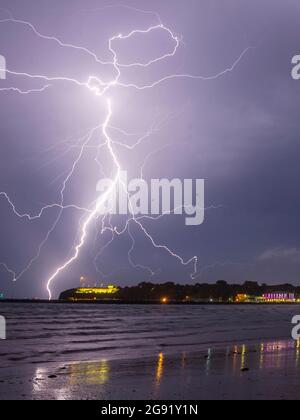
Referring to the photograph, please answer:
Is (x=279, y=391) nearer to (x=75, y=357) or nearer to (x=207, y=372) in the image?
(x=207, y=372)

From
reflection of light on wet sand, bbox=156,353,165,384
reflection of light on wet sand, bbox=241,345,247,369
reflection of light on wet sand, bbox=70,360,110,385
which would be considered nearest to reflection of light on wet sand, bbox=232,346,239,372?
reflection of light on wet sand, bbox=241,345,247,369

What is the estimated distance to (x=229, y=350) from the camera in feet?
68.1

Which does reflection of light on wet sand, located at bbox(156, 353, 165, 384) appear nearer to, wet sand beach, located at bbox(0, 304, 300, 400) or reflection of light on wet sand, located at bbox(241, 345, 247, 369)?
wet sand beach, located at bbox(0, 304, 300, 400)

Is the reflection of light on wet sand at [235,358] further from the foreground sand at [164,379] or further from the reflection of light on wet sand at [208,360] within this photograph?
the reflection of light on wet sand at [208,360]

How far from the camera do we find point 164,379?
42.6 feet

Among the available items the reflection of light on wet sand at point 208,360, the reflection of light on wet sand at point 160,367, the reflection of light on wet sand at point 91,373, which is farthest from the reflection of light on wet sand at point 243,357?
the reflection of light on wet sand at point 91,373

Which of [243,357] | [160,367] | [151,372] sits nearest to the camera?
[151,372]

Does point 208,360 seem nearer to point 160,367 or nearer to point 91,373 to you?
point 160,367

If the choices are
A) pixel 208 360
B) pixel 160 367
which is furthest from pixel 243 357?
pixel 160 367

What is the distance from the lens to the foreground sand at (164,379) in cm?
1093

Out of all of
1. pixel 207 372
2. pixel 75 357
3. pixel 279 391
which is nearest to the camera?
pixel 279 391
